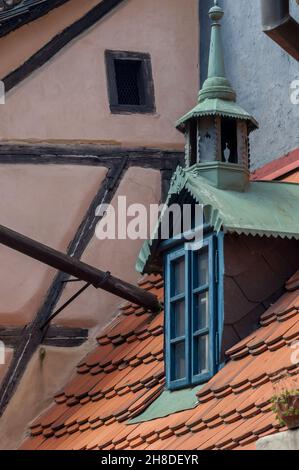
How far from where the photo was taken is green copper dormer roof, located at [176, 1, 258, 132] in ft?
46.1

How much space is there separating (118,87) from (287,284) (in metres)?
3.52

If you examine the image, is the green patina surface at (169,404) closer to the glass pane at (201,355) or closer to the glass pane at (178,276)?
the glass pane at (201,355)

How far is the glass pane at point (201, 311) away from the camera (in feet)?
→ 44.1

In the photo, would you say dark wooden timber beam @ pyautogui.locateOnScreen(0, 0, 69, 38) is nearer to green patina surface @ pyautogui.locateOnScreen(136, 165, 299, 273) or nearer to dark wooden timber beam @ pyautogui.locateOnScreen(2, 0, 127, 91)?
dark wooden timber beam @ pyautogui.locateOnScreen(2, 0, 127, 91)

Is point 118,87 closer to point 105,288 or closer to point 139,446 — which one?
point 105,288

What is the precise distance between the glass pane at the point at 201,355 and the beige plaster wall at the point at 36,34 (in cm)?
335

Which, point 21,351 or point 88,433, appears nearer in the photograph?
point 88,433

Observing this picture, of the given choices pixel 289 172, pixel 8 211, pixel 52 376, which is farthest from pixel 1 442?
pixel 289 172

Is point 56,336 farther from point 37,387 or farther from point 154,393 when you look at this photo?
point 154,393

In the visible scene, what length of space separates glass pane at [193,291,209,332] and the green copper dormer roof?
1.28 m

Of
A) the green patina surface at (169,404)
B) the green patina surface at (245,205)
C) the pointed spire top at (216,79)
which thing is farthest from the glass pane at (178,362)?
the pointed spire top at (216,79)

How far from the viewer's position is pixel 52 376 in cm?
1562

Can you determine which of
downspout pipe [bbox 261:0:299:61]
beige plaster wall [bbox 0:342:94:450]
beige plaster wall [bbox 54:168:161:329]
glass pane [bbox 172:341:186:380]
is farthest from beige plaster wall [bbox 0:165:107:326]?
downspout pipe [bbox 261:0:299:61]

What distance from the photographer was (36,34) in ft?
52.5
